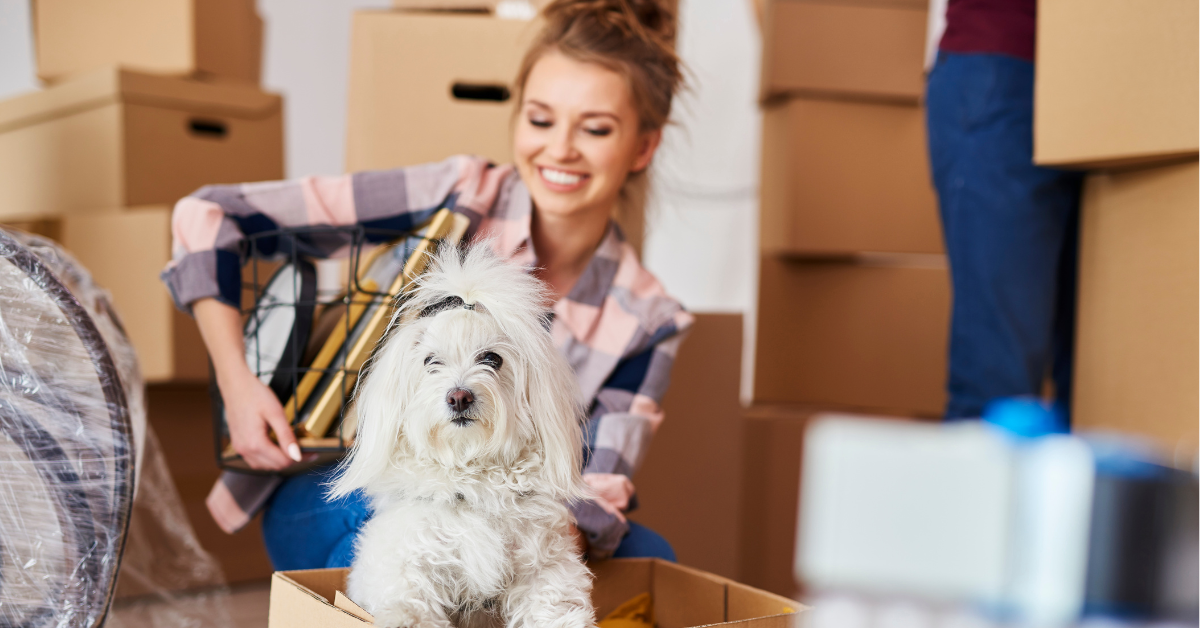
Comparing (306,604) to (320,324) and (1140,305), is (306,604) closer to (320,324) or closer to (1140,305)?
(320,324)

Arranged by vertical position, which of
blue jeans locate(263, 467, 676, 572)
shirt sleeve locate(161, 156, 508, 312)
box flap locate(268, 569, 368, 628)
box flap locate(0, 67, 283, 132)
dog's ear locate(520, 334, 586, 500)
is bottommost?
blue jeans locate(263, 467, 676, 572)

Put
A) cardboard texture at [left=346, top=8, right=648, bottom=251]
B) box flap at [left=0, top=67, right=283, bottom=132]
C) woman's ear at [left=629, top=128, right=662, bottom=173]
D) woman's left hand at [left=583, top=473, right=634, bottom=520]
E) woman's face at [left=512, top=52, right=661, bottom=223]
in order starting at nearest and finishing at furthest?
woman's left hand at [left=583, top=473, right=634, bottom=520], woman's face at [left=512, top=52, right=661, bottom=223], woman's ear at [left=629, top=128, right=662, bottom=173], cardboard texture at [left=346, top=8, right=648, bottom=251], box flap at [left=0, top=67, right=283, bottom=132]

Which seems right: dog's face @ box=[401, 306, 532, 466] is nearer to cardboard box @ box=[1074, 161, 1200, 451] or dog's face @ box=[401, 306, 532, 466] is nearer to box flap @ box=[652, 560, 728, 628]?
box flap @ box=[652, 560, 728, 628]

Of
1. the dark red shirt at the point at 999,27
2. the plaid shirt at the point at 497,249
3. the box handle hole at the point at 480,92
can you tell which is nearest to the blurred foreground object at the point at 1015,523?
the plaid shirt at the point at 497,249

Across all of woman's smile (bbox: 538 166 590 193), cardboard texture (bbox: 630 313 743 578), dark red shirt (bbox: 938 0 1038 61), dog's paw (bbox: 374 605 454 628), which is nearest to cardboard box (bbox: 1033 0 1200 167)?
dark red shirt (bbox: 938 0 1038 61)

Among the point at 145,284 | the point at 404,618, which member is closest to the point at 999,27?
the point at 404,618

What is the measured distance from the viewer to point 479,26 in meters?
1.49

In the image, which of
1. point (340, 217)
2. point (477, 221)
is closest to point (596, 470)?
point (477, 221)

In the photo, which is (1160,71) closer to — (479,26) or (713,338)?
(713,338)

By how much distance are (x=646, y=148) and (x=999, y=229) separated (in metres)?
0.52

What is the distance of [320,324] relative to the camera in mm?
1095

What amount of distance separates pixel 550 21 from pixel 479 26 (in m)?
0.26

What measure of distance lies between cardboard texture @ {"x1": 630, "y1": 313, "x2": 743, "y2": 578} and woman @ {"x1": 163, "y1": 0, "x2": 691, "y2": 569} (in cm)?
45

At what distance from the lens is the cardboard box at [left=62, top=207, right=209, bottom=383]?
1539 mm
